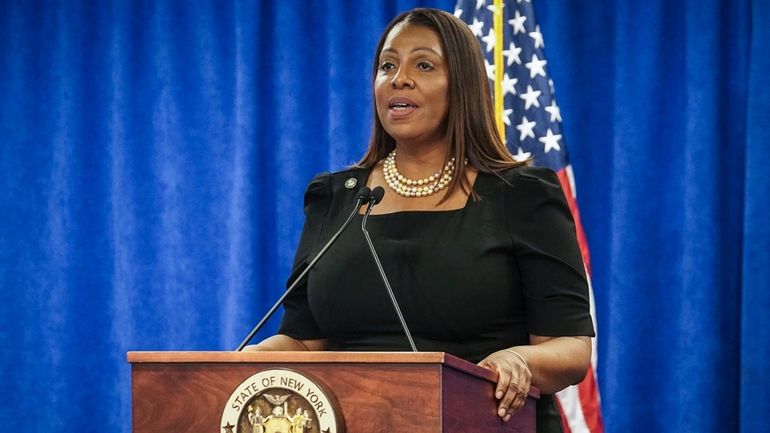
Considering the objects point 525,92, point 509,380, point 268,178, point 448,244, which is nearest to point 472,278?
point 448,244

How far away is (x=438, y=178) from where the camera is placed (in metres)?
2.20

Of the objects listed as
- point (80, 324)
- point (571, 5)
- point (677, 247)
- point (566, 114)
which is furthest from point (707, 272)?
point (80, 324)

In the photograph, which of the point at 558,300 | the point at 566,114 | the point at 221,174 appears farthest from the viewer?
the point at 221,174

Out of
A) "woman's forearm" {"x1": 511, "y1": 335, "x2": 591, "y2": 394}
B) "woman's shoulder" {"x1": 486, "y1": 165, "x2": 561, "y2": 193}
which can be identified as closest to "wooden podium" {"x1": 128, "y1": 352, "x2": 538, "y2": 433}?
"woman's forearm" {"x1": 511, "y1": 335, "x2": 591, "y2": 394}

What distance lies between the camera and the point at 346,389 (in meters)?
1.54

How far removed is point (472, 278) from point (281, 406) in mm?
587

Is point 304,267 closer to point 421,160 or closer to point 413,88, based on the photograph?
point 421,160

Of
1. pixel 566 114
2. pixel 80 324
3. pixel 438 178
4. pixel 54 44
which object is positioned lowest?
pixel 80 324

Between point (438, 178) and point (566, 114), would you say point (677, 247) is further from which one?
point (438, 178)

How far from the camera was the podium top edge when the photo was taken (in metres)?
1.48

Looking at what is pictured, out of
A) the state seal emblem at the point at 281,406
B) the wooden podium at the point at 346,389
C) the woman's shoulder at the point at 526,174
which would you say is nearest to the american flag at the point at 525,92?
the woman's shoulder at the point at 526,174

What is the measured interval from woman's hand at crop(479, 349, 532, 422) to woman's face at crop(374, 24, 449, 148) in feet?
1.95

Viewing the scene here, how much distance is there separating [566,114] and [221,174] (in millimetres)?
1479

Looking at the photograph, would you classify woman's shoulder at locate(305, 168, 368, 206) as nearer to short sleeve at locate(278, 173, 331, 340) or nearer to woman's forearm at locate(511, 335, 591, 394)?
short sleeve at locate(278, 173, 331, 340)
